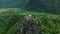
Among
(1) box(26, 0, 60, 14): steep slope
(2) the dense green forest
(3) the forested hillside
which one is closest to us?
(2) the dense green forest

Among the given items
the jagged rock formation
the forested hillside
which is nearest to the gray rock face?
the jagged rock formation

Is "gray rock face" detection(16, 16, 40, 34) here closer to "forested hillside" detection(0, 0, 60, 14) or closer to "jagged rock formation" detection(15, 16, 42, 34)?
"jagged rock formation" detection(15, 16, 42, 34)

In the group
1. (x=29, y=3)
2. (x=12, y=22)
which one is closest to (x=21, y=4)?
(x=29, y=3)

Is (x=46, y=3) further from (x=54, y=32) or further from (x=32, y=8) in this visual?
(x=54, y=32)

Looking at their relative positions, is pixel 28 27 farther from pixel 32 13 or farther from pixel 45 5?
pixel 45 5

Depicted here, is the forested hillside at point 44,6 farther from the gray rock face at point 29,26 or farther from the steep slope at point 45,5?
the gray rock face at point 29,26

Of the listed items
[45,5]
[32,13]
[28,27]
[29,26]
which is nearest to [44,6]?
[45,5]
